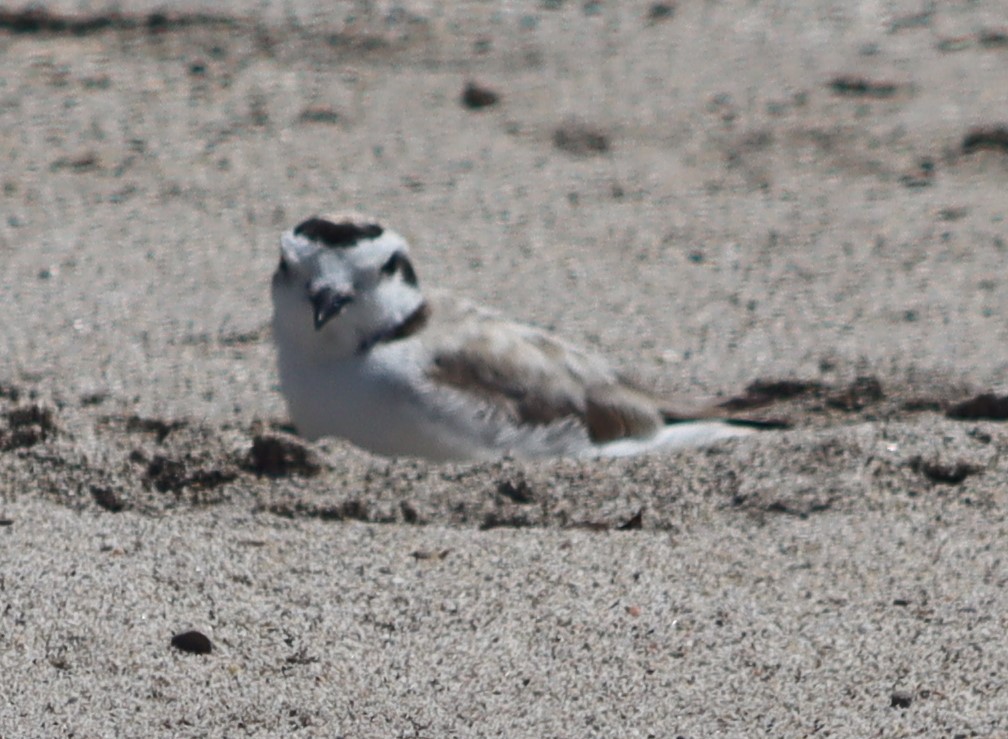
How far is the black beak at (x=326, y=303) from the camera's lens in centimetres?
551

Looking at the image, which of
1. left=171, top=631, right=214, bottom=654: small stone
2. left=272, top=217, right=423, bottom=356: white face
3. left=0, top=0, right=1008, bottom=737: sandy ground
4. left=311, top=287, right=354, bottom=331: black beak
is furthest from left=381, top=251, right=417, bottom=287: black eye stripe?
left=171, top=631, right=214, bottom=654: small stone

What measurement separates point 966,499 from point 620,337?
7.10ft

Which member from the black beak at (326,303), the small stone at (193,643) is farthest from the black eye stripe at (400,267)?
the small stone at (193,643)

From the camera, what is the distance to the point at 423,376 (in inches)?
219

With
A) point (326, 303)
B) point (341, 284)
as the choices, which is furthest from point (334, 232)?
point (326, 303)

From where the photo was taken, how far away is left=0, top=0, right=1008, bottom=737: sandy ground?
11.7 ft

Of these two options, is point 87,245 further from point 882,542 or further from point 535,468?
point 882,542

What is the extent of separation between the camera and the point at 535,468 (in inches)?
187

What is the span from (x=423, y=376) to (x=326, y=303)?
1.24 feet

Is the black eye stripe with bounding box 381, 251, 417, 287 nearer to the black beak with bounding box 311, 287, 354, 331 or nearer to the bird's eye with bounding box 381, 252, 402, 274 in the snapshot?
the bird's eye with bounding box 381, 252, 402, 274

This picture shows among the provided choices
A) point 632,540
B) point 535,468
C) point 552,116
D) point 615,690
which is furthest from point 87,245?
point 615,690

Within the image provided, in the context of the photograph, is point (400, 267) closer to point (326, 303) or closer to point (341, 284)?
point (341, 284)

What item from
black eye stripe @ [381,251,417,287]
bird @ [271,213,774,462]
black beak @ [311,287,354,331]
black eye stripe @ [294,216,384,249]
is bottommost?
Answer: bird @ [271,213,774,462]

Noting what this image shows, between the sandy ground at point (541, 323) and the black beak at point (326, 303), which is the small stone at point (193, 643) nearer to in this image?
the sandy ground at point (541, 323)
